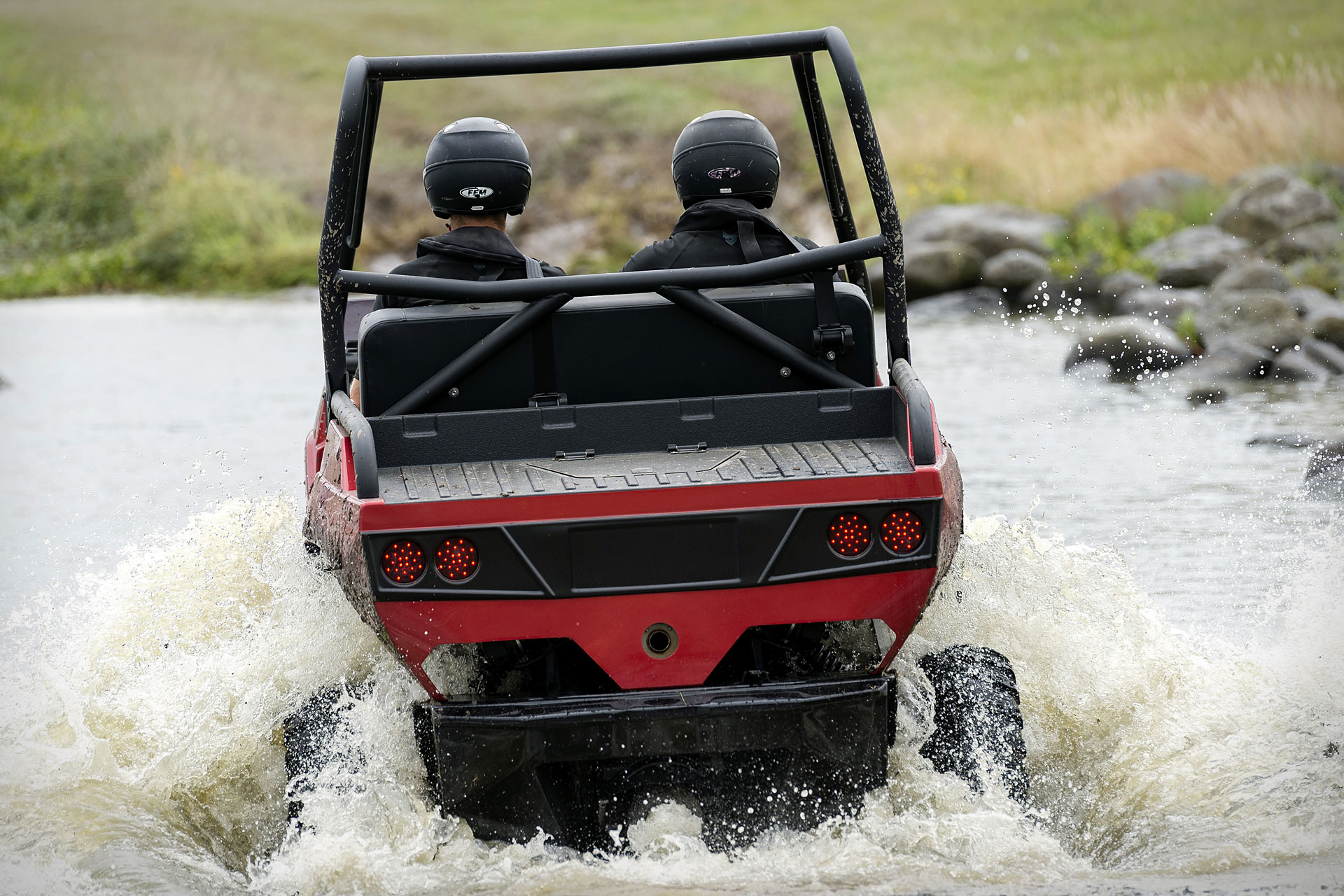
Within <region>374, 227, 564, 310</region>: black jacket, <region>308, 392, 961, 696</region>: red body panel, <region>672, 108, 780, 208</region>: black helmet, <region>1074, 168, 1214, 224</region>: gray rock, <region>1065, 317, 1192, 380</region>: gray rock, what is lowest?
<region>308, 392, 961, 696</region>: red body panel

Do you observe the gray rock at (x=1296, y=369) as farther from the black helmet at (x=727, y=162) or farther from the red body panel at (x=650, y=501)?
the red body panel at (x=650, y=501)

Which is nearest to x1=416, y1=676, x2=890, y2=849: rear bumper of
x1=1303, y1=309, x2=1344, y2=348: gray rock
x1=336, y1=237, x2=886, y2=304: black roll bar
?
x1=336, y1=237, x2=886, y2=304: black roll bar

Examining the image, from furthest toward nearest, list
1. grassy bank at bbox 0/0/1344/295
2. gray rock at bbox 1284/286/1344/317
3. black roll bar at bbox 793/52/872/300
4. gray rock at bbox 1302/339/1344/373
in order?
grassy bank at bbox 0/0/1344/295, gray rock at bbox 1284/286/1344/317, gray rock at bbox 1302/339/1344/373, black roll bar at bbox 793/52/872/300

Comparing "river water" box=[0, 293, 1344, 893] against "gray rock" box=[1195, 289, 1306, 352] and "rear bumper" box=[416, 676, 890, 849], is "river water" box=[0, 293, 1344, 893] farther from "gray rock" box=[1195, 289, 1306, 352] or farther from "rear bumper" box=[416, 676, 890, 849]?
"gray rock" box=[1195, 289, 1306, 352]

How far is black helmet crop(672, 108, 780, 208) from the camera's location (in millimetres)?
5230

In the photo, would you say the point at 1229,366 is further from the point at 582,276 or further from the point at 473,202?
the point at 582,276

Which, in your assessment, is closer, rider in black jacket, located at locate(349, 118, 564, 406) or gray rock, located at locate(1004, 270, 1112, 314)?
rider in black jacket, located at locate(349, 118, 564, 406)

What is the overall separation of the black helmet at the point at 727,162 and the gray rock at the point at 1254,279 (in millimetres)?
11712

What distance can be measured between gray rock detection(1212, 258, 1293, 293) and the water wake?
1025 cm

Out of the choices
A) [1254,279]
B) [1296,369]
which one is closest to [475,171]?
[1296,369]

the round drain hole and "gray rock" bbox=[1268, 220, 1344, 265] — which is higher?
"gray rock" bbox=[1268, 220, 1344, 265]

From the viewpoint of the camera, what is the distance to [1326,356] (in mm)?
14000

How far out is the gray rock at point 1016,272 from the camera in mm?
19453

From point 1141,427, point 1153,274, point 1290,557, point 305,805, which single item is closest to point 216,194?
point 1153,274
